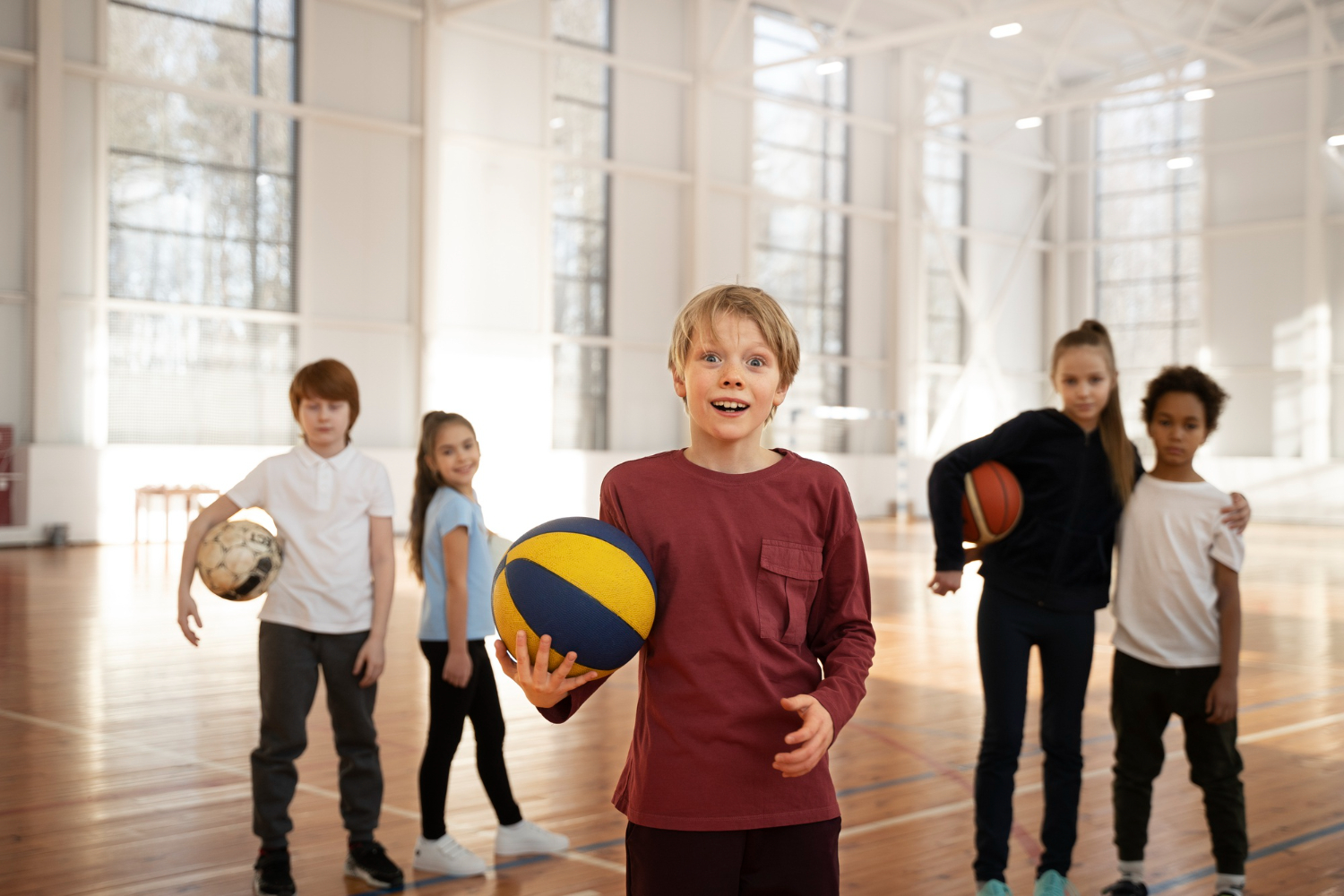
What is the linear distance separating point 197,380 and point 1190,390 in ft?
41.4

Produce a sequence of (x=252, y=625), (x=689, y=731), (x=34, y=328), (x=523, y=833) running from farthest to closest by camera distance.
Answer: (x=34, y=328)
(x=252, y=625)
(x=523, y=833)
(x=689, y=731)

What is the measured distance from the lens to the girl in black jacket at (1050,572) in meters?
3.12

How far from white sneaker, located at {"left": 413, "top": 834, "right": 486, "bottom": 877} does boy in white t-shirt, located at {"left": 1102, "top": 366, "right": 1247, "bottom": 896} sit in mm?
1665

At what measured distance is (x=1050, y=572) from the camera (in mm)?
3143

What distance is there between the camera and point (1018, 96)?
20859 millimetres

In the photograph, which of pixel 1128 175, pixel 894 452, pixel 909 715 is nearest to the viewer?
pixel 909 715

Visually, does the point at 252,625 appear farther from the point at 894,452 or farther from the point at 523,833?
the point at 894,452

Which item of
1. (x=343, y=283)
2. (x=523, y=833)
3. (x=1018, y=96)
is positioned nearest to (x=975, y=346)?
(x=1018, y=96)

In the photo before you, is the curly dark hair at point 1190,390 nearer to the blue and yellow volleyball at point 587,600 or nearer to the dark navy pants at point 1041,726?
the dark navy pants at point 1041,726

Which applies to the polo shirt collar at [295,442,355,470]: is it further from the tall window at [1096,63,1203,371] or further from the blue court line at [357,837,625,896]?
the tall window at [1096,63,1203,371]

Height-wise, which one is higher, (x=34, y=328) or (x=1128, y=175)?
(x=1128, y=175)

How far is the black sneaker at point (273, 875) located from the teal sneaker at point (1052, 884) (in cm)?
186

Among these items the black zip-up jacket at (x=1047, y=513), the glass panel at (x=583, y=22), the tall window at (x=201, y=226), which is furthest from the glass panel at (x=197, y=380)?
the black zip-up jacket at (x=1047, y=513)

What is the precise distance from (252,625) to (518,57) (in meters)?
9.79
